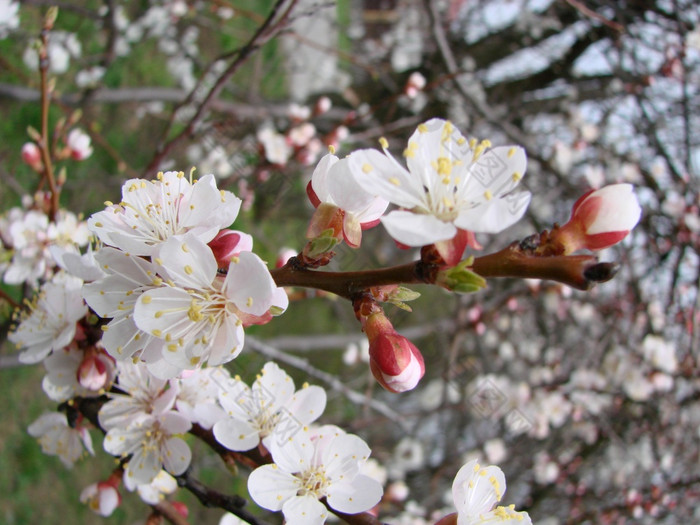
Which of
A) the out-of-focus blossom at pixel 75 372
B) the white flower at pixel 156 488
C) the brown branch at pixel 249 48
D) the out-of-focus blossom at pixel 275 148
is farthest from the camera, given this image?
the out-of-focus blossom at pixel 275 148

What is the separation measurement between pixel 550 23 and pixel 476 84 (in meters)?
0.86

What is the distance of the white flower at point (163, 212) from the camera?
79 cm

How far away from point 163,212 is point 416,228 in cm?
46

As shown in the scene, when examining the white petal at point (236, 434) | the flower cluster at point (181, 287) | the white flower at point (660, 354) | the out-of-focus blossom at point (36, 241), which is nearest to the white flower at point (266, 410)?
the white petal at point (236, 434)

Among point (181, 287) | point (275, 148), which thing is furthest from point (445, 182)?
point (275, 148)

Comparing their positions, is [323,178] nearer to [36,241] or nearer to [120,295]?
[120,295]

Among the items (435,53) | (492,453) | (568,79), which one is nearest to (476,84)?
(435,53)

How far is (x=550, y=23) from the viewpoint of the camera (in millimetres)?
3938

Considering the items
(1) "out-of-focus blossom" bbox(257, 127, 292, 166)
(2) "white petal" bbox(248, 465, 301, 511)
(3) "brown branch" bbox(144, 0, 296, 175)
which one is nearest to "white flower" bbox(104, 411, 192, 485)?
(2) "white petal" bbox(248, 465, 301, 511)

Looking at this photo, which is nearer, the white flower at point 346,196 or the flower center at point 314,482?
the white flower at point 346,196

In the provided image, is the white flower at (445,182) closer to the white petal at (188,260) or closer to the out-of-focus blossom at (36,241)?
the white petal at (188,260)

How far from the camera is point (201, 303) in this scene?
79cm

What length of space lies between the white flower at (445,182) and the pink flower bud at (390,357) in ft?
0.59

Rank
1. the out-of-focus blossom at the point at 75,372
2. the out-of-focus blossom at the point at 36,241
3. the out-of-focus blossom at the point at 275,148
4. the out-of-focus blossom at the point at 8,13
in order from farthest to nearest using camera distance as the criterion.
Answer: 1. the out-of-focus blossom at the point at 275,148
2. the out-of-focus blossom at the point at 8,13
3. the out-of-focus blossom at the point at 36,241
4. the out-of-focus blossom at the point at 75,372
